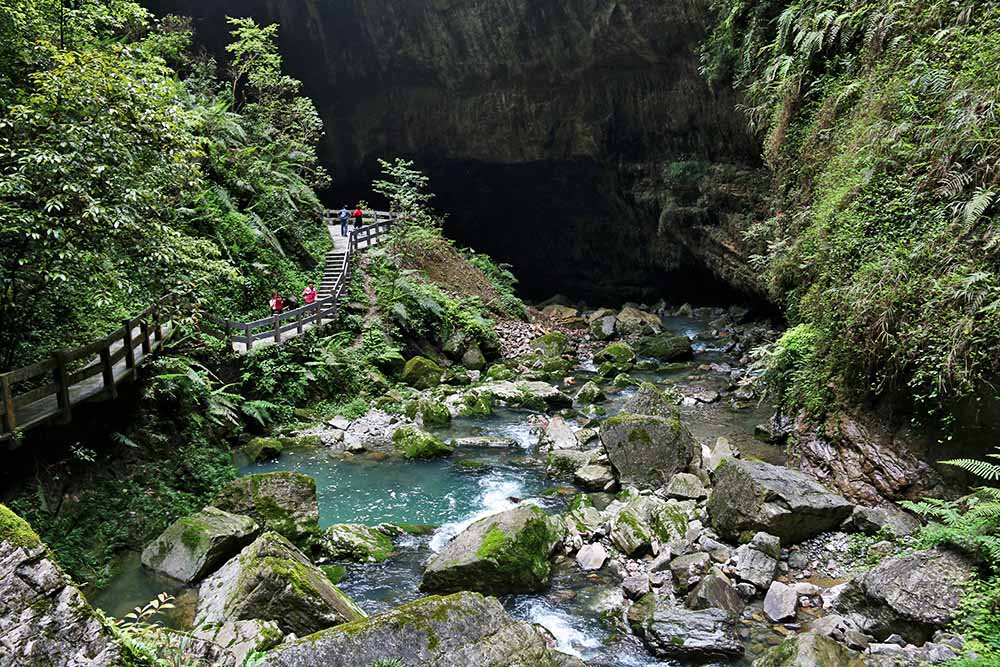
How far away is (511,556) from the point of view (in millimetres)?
7766

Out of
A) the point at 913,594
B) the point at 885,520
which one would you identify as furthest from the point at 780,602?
the point at 885,520

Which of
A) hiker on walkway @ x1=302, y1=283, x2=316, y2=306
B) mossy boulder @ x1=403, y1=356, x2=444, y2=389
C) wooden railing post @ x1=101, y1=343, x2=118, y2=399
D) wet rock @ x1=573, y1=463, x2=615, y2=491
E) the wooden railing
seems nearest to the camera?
the wooden railing

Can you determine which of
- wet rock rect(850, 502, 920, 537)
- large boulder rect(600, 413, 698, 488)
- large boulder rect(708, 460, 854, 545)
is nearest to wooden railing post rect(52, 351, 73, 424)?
large boulder rect(600, 413, 698, 488)

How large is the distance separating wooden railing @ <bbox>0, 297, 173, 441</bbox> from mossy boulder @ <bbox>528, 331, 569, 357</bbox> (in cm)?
1312

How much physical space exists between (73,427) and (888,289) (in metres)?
11.9

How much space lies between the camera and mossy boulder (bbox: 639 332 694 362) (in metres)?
20.2

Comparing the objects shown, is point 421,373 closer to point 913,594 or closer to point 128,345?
point 128,345

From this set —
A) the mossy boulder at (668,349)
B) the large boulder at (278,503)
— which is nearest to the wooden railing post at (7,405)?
the large boulder at (278,503)

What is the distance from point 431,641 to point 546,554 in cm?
354

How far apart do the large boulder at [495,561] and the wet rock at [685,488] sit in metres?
2.73

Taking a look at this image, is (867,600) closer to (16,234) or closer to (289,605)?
(289,605)

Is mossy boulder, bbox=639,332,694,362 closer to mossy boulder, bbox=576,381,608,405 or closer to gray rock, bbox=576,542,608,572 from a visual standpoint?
mossy boulder, bbox=576,381,608,405

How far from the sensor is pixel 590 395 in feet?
53.5

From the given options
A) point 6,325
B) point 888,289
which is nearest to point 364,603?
point 6,325
